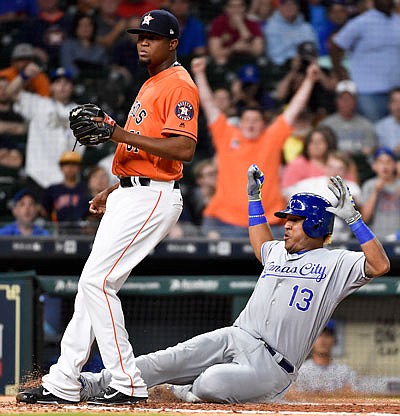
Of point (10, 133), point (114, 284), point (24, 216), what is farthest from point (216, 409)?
point (10, 133)

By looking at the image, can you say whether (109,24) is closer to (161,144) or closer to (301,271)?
(301,271)

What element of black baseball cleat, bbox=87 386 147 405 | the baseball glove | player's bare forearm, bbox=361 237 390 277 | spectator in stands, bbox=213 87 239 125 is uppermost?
spectator in stands, bbox=213 87 239 125

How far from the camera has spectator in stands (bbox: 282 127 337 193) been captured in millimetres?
8328

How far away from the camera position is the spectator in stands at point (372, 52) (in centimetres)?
928

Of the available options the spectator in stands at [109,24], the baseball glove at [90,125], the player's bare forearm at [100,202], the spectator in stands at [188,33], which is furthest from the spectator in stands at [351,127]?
the baseball glove at [90,125]

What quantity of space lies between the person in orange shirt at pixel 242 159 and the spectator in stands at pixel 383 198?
2.47 feet

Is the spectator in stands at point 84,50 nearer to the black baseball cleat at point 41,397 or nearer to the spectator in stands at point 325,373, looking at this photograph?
the spectator in stands at point 325,373

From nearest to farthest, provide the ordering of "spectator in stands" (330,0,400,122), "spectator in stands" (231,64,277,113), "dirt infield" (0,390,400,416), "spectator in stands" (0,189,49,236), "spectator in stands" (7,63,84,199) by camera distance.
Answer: "dirt infield" (0,390,400,416), "spectator in stands" (0,189,49,236), "spectator in stands" (7,63,84,199), "spectator in stands" (231,64,277,113), "spectator in stands" (330,0,400,122)

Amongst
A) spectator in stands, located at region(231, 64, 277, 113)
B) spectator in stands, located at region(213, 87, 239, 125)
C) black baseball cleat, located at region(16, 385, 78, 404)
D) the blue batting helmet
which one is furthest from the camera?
spectator in stands, located at region(231, 64, 277, 113)

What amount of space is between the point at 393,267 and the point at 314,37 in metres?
2.77

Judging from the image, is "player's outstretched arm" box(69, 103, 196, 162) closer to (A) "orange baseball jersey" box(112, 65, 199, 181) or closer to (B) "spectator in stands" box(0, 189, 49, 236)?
(A) "orange baseball jersey" box(112, 65, 199, 181)

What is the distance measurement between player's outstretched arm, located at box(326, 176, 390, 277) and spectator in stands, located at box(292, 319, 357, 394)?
1.25m

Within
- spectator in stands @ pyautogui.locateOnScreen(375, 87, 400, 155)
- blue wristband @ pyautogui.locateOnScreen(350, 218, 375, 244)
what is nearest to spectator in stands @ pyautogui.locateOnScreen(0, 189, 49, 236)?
spectator in stands @ pyautogui.locateOnScreen(375, 87, 400, 155)

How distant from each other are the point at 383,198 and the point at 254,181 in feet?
11.2
